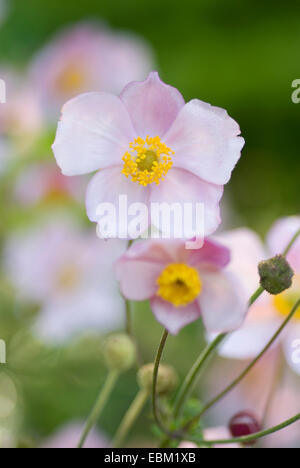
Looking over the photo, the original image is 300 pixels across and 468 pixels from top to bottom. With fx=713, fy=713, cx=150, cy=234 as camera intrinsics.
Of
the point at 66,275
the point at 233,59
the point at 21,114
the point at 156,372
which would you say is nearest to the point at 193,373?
the point at 156,372

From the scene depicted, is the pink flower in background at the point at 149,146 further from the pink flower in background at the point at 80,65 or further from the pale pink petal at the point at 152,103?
the pink flower in background at the point at 80,65

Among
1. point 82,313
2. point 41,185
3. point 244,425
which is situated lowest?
point 244,425

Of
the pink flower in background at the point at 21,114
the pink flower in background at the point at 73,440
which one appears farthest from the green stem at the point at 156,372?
the pink flower in background at the point at 21,114

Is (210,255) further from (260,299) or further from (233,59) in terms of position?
(233,59)

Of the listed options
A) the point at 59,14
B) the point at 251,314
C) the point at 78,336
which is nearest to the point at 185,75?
the point at 59,14

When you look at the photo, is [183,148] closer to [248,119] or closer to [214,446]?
[214,446]
